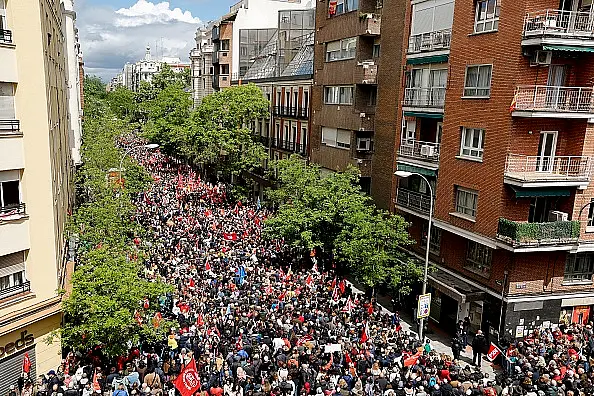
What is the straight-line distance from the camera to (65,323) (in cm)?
1948

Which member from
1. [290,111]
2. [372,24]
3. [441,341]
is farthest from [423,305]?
[290,111]

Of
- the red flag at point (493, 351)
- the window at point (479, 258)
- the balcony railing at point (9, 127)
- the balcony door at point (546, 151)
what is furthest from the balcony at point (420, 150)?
the balcony railing at point (9, 127)

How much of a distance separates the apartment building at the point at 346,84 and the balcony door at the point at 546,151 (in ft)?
32.6

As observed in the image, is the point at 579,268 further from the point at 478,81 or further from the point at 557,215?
the point at 478,81

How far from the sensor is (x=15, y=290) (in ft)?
59.3

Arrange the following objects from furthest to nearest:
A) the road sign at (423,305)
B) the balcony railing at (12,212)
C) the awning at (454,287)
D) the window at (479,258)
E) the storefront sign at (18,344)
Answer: the window at (479,258)
the awning at (454,287)
the road sign at (423,305)
the storefront sign at (18,344)
the balcony railing at (12,212)

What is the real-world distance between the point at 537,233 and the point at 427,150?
759 cm

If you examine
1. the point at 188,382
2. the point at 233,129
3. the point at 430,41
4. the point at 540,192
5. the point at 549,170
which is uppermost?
the point at 430,41

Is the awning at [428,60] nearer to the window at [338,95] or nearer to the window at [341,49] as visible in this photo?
the window at [341,49]

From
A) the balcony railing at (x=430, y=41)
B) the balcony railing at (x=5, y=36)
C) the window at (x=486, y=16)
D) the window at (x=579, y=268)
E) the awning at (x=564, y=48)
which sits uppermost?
the window at (x=486, y=16)

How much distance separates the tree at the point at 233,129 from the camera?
46.1 m

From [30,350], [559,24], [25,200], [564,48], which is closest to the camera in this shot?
[25,200]

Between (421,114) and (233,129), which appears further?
(233,129)

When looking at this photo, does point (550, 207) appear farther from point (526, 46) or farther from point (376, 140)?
point (376, 140)
